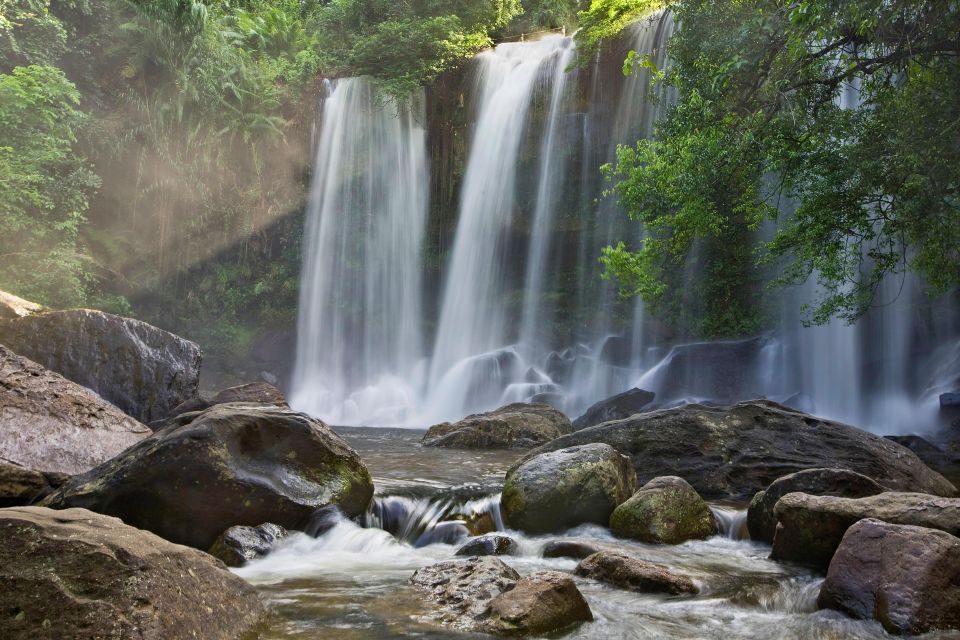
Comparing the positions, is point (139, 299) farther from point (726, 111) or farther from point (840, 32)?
point (840, 32)

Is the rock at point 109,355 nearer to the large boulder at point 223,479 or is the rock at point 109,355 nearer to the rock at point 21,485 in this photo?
the rock at point 21,485

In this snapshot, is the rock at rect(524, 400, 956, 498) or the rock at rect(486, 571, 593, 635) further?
the rock at rect(524, 400, 956, 498)

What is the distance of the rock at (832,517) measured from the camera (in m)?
4.87

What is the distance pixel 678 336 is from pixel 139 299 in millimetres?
22755

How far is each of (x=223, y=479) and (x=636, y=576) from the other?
3574mm

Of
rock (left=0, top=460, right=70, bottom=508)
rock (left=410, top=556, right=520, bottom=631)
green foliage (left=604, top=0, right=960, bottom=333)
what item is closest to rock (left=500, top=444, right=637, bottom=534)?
rock (left=410, top=556, right=520, bottom=631)

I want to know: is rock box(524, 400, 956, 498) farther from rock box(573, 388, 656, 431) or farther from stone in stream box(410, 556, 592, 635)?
rock box(573, 388, 656, 431)

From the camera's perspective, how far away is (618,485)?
7035 mm

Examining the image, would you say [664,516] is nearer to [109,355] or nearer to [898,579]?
[898,579]

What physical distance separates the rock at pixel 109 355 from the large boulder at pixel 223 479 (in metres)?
5.78

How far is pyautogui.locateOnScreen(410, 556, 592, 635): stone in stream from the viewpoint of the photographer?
3.82 meters

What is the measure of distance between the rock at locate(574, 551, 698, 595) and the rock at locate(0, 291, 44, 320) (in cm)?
1099

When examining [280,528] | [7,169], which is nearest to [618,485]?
[280,528]

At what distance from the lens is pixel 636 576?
4797 millimetres
